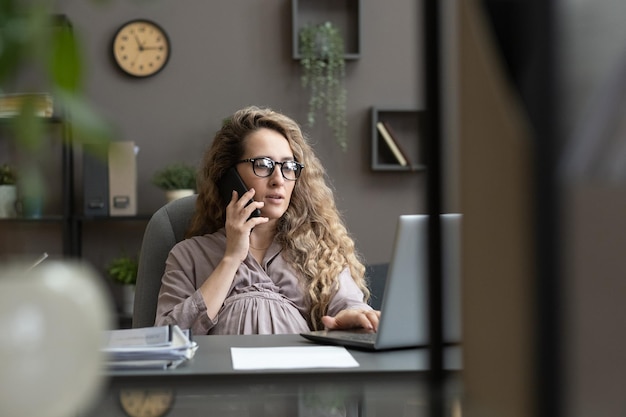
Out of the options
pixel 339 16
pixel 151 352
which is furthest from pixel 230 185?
pixel 339 16

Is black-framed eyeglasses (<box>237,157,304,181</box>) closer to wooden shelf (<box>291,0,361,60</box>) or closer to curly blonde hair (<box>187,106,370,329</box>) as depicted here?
curly blonde hair (<box>187,106,370,329</box>)

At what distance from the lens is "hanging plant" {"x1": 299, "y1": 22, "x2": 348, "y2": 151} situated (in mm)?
4480

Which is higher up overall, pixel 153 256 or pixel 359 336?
pixel 153 256

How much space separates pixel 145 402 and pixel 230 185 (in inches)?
58.4

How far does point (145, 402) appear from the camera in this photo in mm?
974

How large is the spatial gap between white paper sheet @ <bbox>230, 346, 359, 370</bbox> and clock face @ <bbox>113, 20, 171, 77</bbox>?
3.03m

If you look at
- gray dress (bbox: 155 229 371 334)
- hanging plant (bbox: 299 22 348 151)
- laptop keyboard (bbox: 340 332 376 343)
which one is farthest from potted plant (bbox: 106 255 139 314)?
laptop keyboard (bbox: 340 332 376 343)

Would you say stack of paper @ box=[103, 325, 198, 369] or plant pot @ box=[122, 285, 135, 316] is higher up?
stack of paper @ box=[103, 325, 198, 369]

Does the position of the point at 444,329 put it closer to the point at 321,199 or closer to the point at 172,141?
the point at 321,199

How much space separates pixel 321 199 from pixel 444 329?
1.96 metres

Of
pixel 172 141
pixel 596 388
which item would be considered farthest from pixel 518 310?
pixel 172 141

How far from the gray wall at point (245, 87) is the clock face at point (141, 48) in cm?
4

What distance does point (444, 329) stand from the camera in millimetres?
503

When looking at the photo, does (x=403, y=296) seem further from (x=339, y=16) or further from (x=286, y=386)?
(x=339, y=16)
